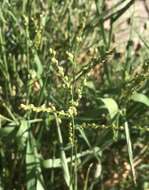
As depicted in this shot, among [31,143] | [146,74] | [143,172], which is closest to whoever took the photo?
[146,74]

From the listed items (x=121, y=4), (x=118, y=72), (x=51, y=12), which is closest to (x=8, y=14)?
(x=51, y=12)

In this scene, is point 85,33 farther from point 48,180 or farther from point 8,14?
point 48,180

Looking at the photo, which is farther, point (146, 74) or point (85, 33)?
point (85, 33)

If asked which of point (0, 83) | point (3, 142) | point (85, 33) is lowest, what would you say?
point (3, 142)

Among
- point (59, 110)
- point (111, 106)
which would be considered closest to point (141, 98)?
point (111, 106)

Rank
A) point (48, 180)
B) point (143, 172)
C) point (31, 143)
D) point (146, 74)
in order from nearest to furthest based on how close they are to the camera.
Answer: point (146, 74) < point (31, 143) < point (48, 180) < point (143, 172)
